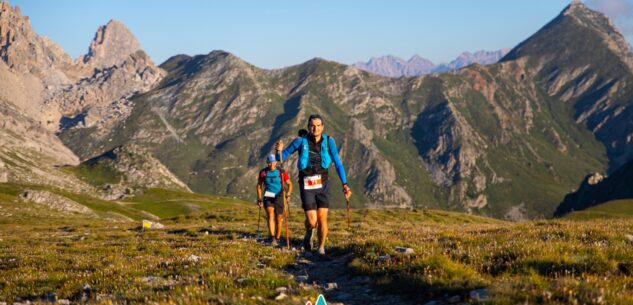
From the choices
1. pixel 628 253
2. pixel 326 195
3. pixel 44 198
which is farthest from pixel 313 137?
pixel 44 198

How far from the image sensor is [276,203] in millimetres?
21141

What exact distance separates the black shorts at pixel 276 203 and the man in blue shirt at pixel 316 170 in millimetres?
5429

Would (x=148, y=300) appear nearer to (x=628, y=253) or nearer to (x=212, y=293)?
(x=212, y=293)

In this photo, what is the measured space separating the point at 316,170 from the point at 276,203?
20.4 feet

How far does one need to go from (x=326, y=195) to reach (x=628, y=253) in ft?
27.6

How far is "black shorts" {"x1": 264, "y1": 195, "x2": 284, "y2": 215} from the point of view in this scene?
829 inches

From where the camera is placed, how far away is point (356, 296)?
990cm

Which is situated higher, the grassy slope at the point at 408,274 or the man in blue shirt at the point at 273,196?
the man in blue shirt at the point at 273,196

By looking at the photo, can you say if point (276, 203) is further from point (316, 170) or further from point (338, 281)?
point (338, 281)

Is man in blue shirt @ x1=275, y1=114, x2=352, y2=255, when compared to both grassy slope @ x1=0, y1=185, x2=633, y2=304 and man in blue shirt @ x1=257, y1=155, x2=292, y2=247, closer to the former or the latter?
grassy slope @ x1=0, y1=185, x2=633, y2=304

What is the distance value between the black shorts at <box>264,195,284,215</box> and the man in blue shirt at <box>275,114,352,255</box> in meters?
5.43

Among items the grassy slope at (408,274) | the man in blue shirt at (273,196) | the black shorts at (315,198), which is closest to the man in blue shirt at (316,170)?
the black shorts at (315,198)

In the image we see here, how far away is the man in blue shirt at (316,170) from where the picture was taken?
50.1ft

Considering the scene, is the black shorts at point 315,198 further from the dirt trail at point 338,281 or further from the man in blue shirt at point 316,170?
the dirt trail at point 338,281
